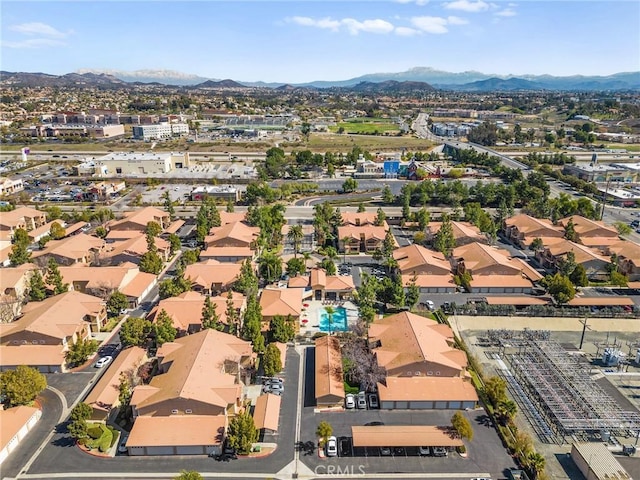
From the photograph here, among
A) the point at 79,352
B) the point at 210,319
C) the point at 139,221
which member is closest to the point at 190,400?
the point at 210,319

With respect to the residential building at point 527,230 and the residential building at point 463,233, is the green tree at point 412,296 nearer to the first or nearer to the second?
the residential building at point 463,233

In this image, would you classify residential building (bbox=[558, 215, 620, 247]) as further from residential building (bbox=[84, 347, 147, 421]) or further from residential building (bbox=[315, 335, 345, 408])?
residential building (bbox=[84, 347, 147, 421])

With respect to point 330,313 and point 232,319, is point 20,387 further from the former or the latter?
point 330,313

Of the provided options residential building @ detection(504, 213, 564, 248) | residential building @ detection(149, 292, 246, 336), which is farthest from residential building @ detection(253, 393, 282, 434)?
residential building @ detection(504, 213, 564, 248)

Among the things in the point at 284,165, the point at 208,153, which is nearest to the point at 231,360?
the point at 284,165

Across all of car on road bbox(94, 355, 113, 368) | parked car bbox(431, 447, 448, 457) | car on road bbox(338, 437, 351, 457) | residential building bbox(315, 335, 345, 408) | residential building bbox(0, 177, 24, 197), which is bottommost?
car on road bbox(338, 437, 351, 457)

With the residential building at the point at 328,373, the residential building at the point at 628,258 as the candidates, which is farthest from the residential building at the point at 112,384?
the residential building at the point at 628,258

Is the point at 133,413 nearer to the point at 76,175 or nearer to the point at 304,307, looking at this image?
the point at 304,307
